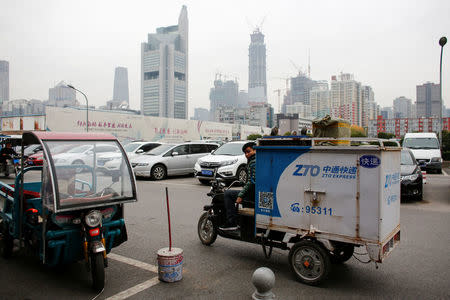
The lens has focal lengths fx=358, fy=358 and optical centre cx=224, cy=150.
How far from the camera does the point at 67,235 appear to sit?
161 inches

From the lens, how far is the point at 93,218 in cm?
414

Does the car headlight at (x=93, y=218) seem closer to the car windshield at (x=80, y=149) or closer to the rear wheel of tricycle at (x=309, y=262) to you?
the car windshield at (x=80, y=149)

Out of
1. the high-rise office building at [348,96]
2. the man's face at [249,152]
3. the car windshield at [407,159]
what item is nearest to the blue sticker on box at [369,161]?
the man's face at [249,152]

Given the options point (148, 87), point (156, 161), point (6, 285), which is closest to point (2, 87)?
point (148, 87)

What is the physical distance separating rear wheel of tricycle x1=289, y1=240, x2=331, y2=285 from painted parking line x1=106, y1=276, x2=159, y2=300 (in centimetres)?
172

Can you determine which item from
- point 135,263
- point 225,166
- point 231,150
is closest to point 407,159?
point 225,166

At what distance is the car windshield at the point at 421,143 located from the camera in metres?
19.0

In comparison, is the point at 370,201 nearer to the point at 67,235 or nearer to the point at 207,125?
the point at 67,235

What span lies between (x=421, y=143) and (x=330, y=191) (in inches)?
696

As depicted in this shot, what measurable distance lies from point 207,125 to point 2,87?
135829 millimetres

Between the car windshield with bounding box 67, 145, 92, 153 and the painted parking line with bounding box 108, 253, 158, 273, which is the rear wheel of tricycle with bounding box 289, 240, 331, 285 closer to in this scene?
the painted parking line with bounding box 108, 253, 158, 273

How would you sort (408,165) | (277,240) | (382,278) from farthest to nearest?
→ (408,165)
(277,240)
(382,278)

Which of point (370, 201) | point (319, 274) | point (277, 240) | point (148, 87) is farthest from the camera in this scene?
point (148, 87)

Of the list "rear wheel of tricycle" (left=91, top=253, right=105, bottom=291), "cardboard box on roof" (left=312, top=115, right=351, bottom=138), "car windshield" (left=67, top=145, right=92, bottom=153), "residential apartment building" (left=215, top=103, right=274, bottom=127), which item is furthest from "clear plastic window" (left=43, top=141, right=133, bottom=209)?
"residential apartment building" (left=215, top=103, right=274, bottom=127)
